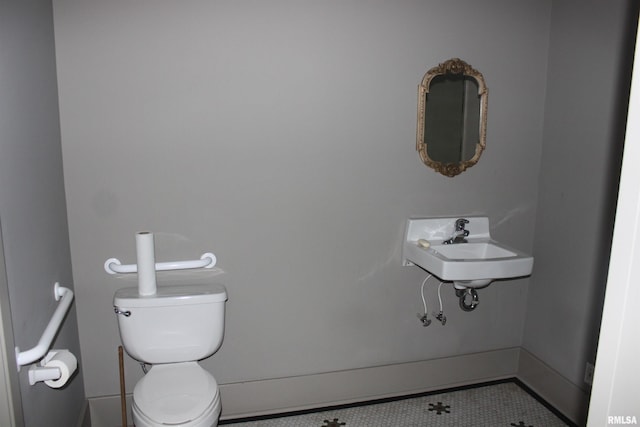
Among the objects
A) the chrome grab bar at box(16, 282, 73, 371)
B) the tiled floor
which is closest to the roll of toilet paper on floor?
the chrome grab bar at box(16, 282, 73, 371)

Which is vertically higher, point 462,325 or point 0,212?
point 0,212

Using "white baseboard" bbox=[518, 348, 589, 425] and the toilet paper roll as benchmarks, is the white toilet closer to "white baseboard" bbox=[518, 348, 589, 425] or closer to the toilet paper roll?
the toilet paper roll

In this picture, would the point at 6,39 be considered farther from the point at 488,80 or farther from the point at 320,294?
the point at 488,80

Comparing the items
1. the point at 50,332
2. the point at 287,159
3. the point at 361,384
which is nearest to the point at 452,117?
the point at 287,159

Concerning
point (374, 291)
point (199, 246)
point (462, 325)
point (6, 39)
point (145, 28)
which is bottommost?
point (462, 325)

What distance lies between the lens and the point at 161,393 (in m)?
1.82

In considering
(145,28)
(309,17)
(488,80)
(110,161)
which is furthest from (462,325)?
(145,28)

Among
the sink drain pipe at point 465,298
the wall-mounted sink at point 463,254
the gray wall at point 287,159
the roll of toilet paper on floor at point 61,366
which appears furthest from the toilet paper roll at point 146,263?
the sink drain pipe at point 465,298

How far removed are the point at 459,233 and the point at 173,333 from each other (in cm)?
156

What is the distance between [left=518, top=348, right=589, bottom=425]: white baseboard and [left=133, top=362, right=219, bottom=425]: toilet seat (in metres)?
1.84

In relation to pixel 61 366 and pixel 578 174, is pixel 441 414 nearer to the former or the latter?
pixel 578 174

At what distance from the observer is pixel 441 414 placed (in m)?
2.42

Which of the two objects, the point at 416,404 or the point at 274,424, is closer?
the point at 274,424

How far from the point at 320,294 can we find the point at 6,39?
66.7 inches
